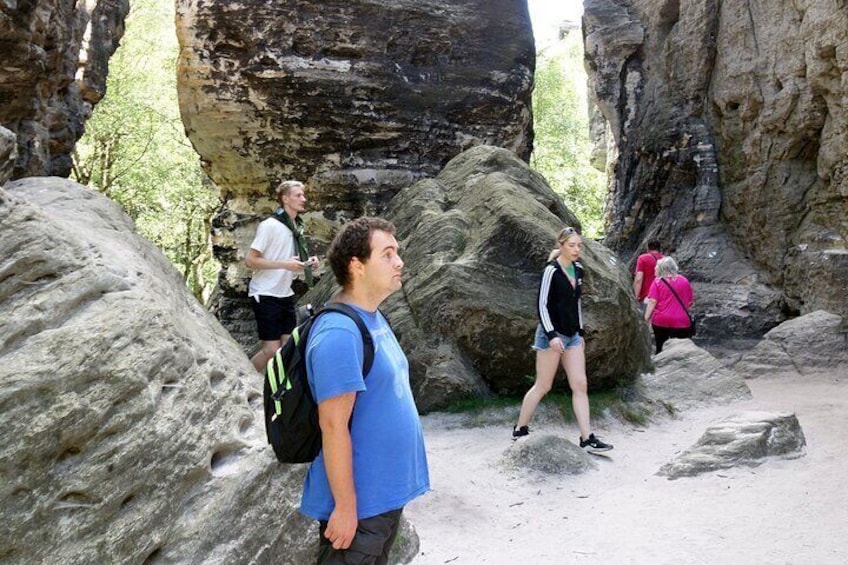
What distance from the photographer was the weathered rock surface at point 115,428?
10.00 feet

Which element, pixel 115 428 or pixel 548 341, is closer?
pixel 115 428

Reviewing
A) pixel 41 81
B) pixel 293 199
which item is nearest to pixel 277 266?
pixel 293 199

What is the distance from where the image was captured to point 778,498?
518cm

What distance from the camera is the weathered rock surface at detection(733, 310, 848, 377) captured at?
1093 cm

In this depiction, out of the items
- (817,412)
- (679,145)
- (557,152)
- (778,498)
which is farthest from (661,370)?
(557,152)

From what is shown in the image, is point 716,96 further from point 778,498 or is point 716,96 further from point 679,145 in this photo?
point 778,498

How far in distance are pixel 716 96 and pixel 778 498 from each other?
1245 cm

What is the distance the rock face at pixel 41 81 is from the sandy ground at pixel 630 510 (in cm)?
469

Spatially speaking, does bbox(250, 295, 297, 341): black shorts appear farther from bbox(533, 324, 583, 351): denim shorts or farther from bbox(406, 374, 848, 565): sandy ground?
bbox(533, 324, 583, 351): denim shorts

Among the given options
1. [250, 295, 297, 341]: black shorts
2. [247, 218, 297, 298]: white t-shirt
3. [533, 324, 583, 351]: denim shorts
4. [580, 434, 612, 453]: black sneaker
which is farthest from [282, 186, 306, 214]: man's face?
[580, 434, 612, 453]: black sneaker

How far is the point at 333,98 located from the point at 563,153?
23.1 meters

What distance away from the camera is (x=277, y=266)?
6.35 m

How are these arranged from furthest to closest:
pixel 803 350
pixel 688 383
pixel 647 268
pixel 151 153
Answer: pixel 151 153, pixel 647 268, pixel 803 350, pixel 688 383

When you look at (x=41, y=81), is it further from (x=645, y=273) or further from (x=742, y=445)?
(x=645, y=273)
